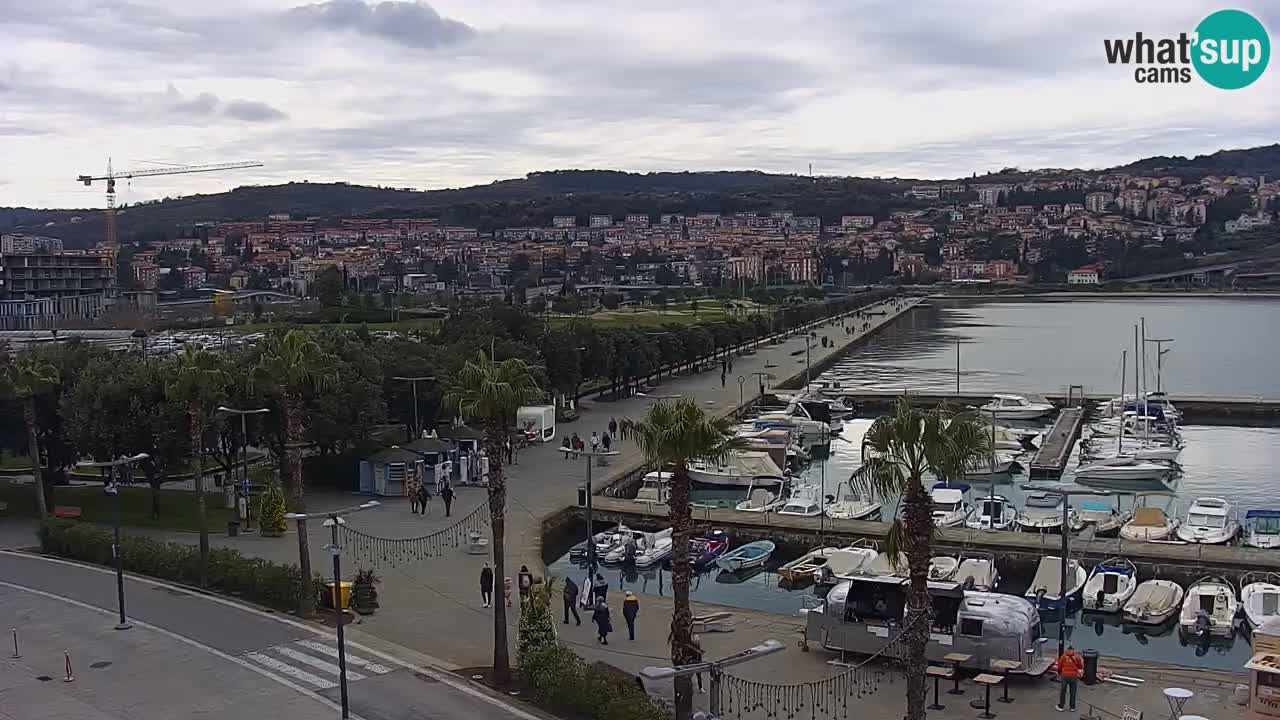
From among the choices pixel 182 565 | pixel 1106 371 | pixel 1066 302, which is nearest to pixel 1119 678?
pixel 182 565

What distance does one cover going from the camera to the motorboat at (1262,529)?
25.6 meters

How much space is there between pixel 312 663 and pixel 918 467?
27.9 feet

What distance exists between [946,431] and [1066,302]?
15862cm

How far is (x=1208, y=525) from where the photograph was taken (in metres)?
26.8

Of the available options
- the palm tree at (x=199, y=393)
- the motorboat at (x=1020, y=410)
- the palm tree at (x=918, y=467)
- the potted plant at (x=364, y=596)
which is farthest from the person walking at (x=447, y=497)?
the motorboat at (x=1020, y=410)

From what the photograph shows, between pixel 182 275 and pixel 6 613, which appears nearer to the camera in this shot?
pixel 6 613

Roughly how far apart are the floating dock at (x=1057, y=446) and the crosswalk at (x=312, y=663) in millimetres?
26001

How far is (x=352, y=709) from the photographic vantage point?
1398cm

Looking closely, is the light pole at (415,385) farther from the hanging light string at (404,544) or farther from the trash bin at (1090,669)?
the trash bin at (1090,669)

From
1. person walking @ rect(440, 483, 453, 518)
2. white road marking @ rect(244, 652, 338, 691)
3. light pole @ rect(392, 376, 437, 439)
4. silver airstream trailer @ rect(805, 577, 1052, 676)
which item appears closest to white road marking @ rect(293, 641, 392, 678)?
white road marking @ rect(244, 652, 338, 691)

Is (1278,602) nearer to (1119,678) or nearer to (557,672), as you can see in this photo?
(1119,678)

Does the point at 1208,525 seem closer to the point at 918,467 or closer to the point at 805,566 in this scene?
the point at 805,566

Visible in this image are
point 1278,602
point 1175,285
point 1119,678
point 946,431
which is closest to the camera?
point 946,431

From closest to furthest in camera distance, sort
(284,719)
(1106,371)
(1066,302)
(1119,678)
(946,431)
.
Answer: (946,431), (284,719), (1119,678), (1106,371), (1066,302)
